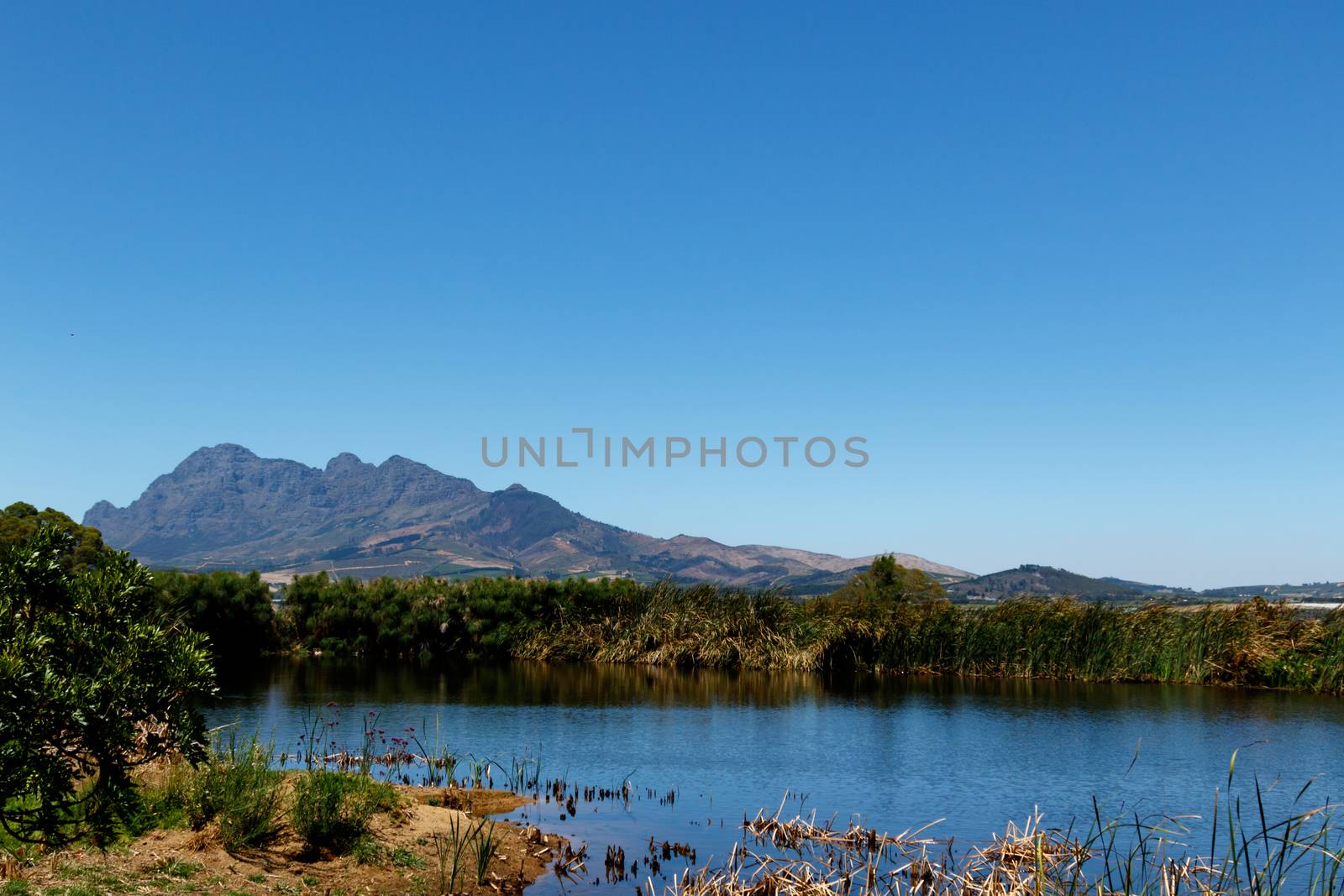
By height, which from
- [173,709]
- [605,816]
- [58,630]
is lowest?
[605,816]

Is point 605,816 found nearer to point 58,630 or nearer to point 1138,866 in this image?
point 1138,866

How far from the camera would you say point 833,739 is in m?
22.3

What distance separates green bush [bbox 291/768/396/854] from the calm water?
2.36 m

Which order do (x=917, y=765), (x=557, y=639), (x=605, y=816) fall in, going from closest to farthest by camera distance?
1. (x=605, y=816)
2. (x=917, y=765)
3. (x=557, y=639)

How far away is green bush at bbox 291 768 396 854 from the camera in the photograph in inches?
496

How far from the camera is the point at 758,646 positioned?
37.6 metres

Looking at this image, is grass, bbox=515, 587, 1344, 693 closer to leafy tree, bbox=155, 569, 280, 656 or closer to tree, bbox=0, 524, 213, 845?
leafy tree, bbox=155, 569, 280, 656

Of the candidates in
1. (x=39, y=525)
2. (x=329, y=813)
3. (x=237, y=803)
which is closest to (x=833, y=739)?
(x=329, y=813)

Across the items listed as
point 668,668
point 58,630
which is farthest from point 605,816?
point 668,668

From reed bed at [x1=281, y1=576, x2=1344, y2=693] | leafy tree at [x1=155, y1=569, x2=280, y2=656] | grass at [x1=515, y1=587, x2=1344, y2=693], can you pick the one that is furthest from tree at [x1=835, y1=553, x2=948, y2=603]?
leafy tree at [x1=155, y1=569, x2=280, y2=656]

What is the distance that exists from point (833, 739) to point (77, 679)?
53.8ft

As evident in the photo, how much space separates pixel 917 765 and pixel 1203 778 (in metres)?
4.72

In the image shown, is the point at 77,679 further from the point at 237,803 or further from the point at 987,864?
the point at 987,864

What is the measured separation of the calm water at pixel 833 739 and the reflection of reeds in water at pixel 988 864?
2.38 feet
